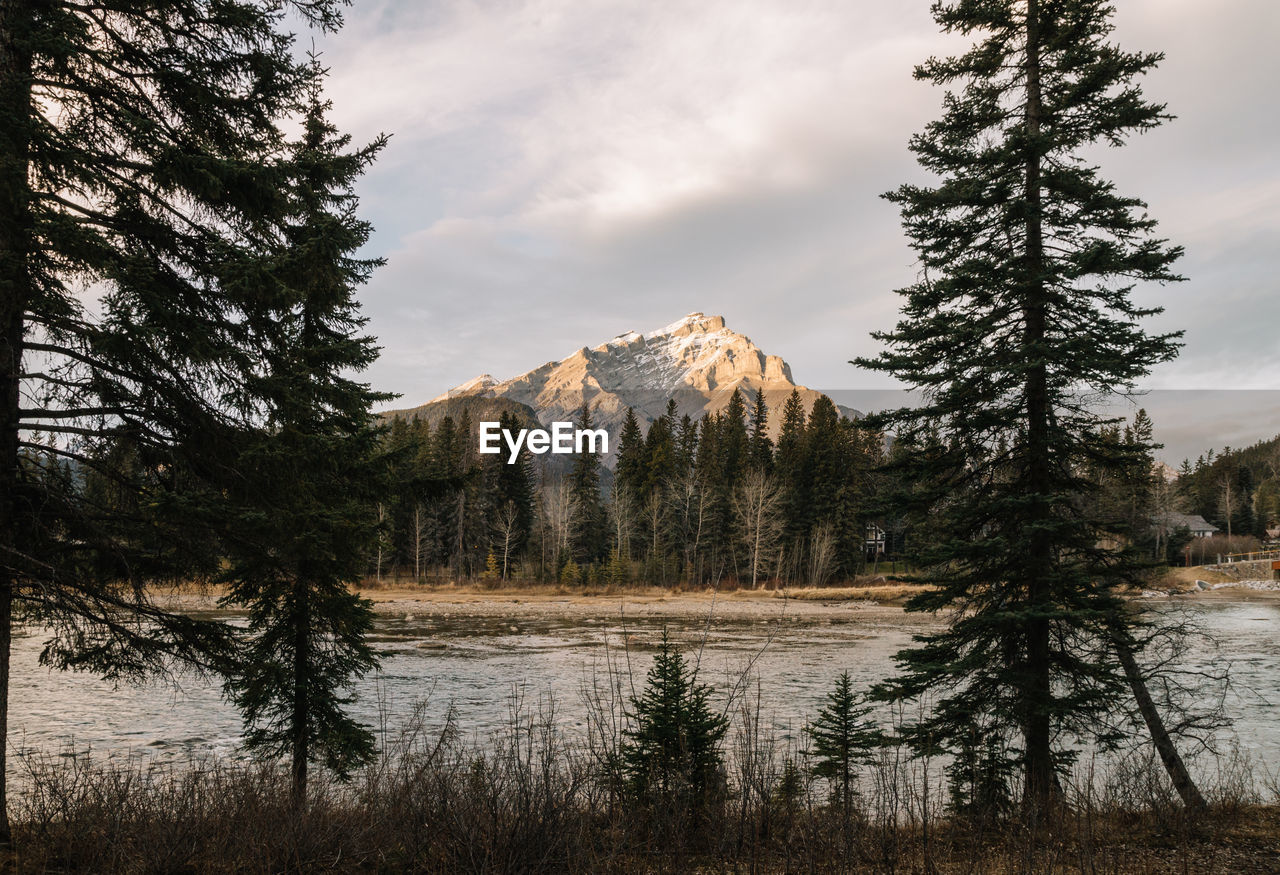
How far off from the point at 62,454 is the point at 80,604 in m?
1.44

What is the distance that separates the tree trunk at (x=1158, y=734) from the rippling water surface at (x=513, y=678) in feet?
7.66

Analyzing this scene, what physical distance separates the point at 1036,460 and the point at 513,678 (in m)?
17.3

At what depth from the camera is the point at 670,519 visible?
67125mm

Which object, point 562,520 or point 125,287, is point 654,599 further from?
point 125,287

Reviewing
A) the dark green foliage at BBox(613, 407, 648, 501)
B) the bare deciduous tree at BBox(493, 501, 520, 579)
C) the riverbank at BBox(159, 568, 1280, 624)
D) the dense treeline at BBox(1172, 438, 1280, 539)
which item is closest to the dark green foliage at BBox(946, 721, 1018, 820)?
the riverbank at BBox(159, 568, 1280, 624)

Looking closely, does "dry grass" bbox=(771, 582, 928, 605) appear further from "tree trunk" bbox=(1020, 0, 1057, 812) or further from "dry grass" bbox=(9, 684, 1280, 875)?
"dry grass" bbox=(9, 684, 1280, 875)

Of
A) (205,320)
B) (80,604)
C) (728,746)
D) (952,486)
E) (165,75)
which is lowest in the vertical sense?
(728,746)

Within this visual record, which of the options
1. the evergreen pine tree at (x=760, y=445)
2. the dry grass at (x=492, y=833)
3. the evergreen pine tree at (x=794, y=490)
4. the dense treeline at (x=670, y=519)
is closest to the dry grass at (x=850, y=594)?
the dense treeline at (x=670, y=519)

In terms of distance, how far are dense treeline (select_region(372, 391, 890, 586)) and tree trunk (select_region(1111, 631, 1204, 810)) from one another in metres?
48.7

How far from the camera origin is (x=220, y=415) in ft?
24.4

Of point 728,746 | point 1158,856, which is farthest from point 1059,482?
point 728,746

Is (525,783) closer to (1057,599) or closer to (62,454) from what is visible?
(62,454)

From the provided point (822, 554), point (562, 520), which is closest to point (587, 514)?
point (562, 520)

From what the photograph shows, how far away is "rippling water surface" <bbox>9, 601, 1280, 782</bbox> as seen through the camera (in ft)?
52.3
